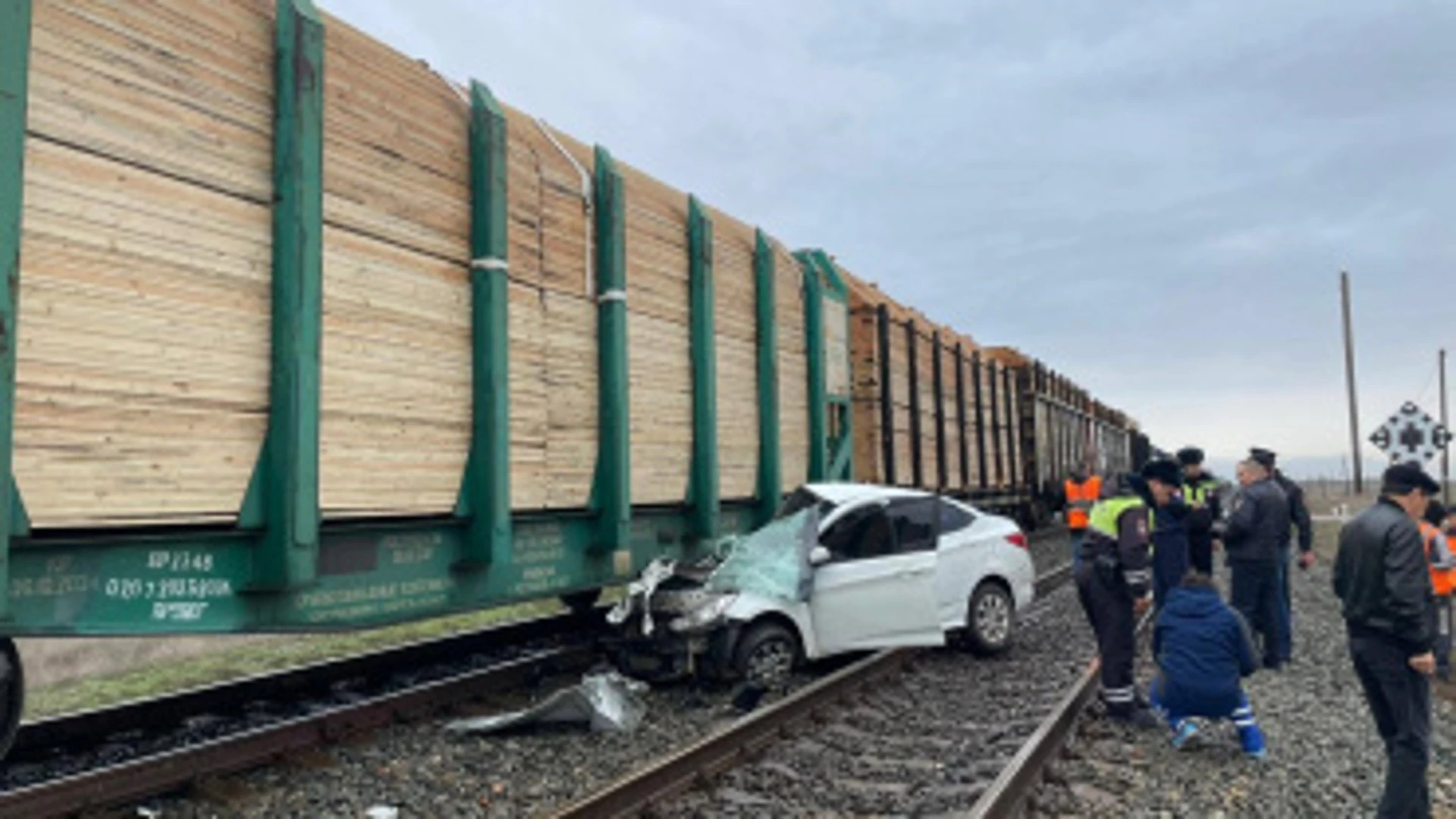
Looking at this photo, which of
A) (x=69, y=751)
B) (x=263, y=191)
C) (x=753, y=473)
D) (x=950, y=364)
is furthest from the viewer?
(x=950, y=364)

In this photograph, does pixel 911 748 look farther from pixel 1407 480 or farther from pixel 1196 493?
pixel 1196 493

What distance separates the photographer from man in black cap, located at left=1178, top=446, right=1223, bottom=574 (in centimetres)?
773

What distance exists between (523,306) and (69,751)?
3918 mm

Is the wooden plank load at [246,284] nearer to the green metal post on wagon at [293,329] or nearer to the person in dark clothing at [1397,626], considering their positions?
A: the green metal post on wagon at [293,329]

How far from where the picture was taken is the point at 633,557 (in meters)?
7.98

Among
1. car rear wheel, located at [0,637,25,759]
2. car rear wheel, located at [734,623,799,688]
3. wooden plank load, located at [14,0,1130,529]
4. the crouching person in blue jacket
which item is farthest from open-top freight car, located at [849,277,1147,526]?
car rear wheel, located at [0,637,25,759]

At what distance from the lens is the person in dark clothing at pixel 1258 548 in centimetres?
795

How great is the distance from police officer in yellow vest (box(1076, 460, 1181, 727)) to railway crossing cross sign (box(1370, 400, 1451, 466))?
31.9 feet

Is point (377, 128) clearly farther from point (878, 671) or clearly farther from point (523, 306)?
point (878, 671)

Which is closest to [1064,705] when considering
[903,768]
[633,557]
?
[903,768]

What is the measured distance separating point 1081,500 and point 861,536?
12.9ft

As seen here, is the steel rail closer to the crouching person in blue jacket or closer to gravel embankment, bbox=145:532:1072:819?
gravel embankment, bbox=145:532:1072:819

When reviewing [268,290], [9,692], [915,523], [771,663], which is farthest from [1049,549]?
[9,692]

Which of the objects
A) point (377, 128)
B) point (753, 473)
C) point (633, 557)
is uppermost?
point (377, 128)
